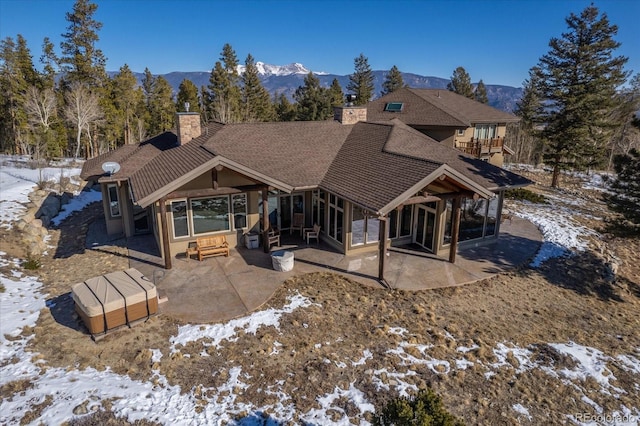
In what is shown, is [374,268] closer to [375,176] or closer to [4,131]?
[375,176]

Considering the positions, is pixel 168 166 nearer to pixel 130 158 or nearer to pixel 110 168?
pixel 110 168

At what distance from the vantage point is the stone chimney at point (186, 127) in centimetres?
1652

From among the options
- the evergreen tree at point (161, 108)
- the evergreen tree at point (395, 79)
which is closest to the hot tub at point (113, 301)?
the evergreen tree at point (161, 108)

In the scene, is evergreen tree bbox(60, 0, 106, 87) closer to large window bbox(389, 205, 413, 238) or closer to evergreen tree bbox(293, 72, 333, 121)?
evergreen tree bbox(293, 72, 333, 121)

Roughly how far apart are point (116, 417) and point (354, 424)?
13.4 feet

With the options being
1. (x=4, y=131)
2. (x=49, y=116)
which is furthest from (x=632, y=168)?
(x=4, y=131)

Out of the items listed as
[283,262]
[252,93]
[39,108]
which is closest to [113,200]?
[283,262]

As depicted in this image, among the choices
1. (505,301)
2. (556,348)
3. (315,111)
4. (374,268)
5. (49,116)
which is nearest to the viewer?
(556,348)

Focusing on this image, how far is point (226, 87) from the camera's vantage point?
44062mm

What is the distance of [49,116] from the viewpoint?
3250cm

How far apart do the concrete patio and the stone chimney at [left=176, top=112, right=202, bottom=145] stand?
447 cm

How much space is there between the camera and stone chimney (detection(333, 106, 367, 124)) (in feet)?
62.8

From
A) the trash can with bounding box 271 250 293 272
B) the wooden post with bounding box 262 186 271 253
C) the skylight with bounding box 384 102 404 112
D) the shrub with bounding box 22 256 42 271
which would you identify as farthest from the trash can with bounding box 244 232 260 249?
the skylight with bounding box 384 102 404 112

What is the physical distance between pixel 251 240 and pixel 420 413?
1003 cm
